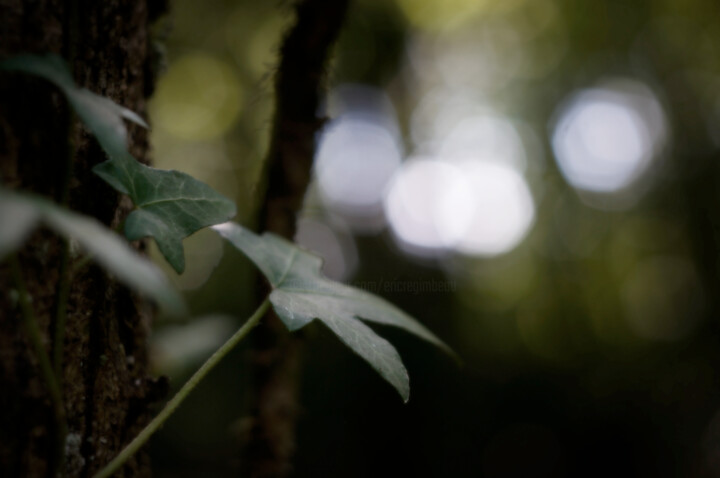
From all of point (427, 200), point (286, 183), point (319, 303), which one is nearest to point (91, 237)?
point (319, 303)

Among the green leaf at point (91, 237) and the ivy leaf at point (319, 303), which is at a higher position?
the green leaf at point (91, 237)

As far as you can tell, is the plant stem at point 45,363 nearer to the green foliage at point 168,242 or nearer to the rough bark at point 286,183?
the green foliage at point 168,242

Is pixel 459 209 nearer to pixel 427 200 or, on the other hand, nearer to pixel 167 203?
pixel 427 200

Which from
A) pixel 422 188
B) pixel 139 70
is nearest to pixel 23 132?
pixel 139 70

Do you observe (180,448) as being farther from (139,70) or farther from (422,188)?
(139,70)

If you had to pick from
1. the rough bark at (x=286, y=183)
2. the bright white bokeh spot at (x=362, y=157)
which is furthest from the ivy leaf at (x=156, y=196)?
the bright white bokeh spot at (x=362, y=157)
